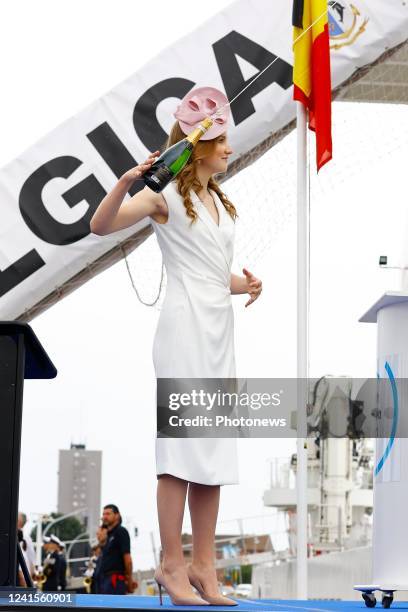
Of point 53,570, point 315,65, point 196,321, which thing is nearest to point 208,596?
point 196,321

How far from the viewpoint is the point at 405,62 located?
788 centimetres

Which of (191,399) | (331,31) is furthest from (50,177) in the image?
(191,399)

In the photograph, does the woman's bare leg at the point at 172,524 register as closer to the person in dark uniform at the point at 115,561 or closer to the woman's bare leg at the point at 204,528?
the woman's bare leg at the point at 204,528

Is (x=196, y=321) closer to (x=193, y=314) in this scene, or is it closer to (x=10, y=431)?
(x=193, y=314)

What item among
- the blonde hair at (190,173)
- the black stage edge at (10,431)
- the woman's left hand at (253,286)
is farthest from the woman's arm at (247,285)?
the black stage edge at (10,431)

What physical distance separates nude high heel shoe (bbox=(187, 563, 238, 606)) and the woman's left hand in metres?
0.98

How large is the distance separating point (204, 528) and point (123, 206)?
109cm

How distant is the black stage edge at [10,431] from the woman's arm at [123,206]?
570 millimetres

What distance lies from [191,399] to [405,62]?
4.88 meters

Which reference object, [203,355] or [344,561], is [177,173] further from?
[344,561]

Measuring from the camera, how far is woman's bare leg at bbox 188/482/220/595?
12.1 feet

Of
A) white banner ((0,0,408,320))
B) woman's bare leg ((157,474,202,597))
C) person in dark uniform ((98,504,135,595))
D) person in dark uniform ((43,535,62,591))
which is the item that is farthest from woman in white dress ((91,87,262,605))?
person in dark uniform ((43,535,62,591))

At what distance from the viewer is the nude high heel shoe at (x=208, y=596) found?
3.63m

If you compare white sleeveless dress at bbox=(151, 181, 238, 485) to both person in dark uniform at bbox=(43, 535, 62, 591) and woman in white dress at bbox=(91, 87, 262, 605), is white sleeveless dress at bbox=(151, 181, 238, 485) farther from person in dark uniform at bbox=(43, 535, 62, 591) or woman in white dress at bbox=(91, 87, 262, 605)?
person in dark uniform at bbox=(43, 535, 62, 591)
